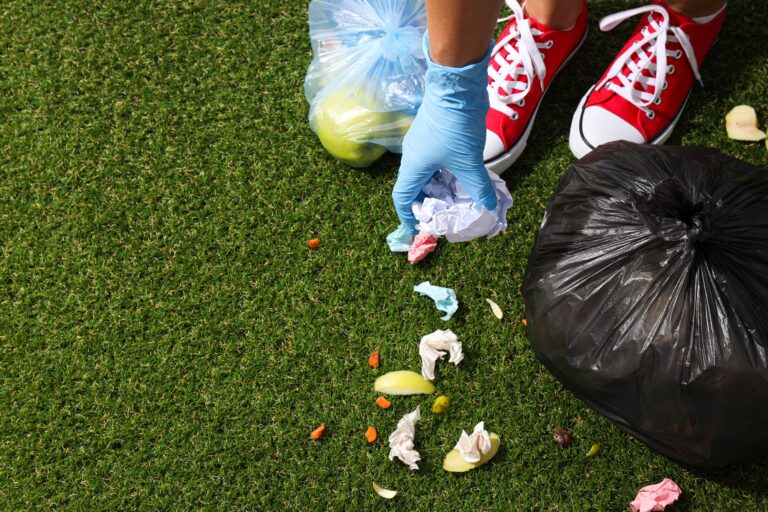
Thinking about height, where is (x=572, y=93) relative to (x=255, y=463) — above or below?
above

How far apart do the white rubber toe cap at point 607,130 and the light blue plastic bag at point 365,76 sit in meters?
0.58

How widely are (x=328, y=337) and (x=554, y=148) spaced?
102 cm

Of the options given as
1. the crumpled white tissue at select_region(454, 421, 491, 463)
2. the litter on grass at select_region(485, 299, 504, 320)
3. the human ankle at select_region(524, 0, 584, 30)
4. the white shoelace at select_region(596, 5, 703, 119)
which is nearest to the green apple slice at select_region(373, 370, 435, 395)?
the crumpled white tissue at select_region(454, 421, 491, 463)

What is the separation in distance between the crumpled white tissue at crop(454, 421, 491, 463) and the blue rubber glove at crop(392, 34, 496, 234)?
67cm

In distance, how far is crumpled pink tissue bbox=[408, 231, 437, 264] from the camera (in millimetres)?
2141

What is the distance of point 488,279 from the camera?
2170mm

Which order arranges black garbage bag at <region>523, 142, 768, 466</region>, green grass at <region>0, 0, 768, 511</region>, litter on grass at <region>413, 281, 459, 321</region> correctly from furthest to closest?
1. litter on grass at <region>413, 281, 459, 321</region>
2. green grass at <region>0, 0, 768, 511</region>
3. black garbage bag at <region>523, 142, 768, 466</region>

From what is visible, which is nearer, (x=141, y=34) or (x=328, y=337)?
(x=328, y=337)

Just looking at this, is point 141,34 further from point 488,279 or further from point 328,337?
point 488,279

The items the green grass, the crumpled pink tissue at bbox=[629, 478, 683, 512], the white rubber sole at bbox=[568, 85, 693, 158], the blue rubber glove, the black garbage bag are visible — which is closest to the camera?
the black garbage bag

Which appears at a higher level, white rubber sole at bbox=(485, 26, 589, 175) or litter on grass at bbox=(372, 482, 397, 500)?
white rubber sole at bbox=(485, 26, 589, 175)

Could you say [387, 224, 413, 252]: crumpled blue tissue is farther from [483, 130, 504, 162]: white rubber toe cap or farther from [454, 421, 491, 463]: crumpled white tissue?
[454, 421, 491, 463]: crumpled white tissue

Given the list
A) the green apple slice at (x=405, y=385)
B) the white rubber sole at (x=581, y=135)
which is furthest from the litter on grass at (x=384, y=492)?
the white rubber sole at (x=581, y=135)

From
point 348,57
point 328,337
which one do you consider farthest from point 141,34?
point 328,337
